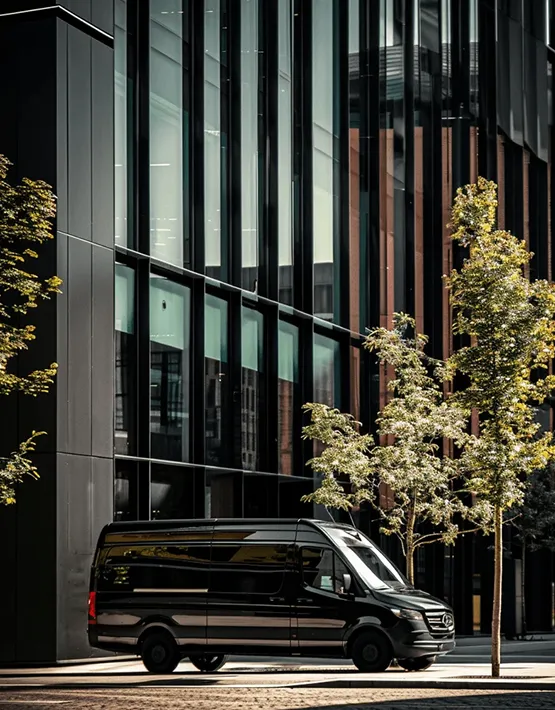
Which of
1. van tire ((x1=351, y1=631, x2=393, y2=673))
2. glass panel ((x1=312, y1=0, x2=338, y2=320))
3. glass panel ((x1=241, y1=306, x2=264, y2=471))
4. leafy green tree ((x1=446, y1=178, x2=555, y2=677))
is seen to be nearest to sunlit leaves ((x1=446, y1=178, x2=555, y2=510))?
leafy green tree ((x1=446, y1=178, x2=555, y2=677))

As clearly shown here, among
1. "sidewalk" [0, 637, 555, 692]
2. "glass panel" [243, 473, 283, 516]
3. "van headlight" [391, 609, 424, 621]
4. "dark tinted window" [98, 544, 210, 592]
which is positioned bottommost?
"sidewalk" [0, 637, 555, 692]

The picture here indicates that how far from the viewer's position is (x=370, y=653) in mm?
21984

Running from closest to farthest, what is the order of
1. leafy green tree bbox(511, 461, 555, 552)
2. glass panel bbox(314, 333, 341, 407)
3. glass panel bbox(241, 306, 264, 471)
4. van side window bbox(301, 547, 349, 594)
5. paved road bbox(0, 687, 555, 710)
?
1. paved road bbox(0, 687, 555, 710)
2. van side window bbox(301, 547, 349, 594)
3. glass panel bbox(241, 306, 264, 471)
4. glass panel bbox(314, 333, 341, 407)
5. leafy green tree bbox(511, 461, 555, 552)

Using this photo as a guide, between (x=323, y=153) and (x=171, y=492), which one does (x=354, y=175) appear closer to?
(x=323, y=153)

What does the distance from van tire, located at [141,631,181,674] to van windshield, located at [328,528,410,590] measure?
308cm

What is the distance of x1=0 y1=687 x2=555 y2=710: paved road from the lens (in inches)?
615

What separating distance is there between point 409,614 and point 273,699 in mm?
5704

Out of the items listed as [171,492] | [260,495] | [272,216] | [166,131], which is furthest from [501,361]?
[272,216]

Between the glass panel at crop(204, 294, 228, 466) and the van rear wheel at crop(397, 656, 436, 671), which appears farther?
the glass panel at crop(204, 294, 228, 466)

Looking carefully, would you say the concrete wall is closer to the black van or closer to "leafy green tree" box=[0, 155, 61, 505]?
the black van

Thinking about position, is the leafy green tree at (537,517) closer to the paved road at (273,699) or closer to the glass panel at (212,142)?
the glass panel at (212,142)

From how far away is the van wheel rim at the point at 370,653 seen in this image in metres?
21.9

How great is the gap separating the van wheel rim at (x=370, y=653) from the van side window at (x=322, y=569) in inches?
37.1

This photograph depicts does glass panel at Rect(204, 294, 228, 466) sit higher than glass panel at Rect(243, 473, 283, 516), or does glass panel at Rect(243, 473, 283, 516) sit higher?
glass panel at Rect(204, 294, 228, 466)
